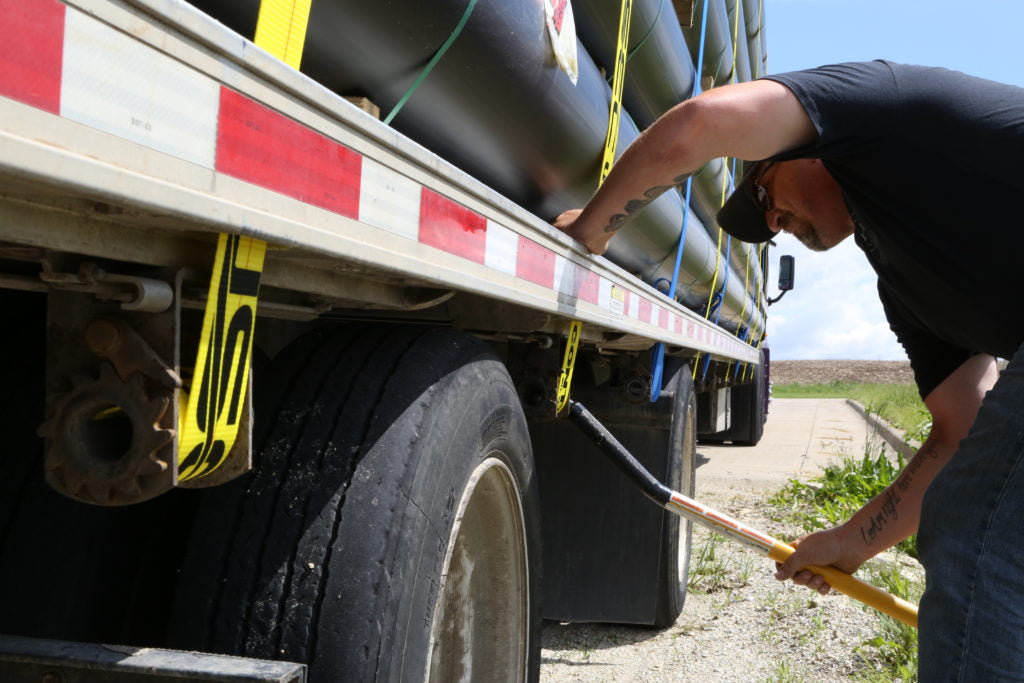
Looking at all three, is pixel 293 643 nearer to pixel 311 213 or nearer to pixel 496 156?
pixel 311 213

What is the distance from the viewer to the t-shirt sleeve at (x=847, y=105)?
170cm

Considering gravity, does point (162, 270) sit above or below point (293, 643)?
above

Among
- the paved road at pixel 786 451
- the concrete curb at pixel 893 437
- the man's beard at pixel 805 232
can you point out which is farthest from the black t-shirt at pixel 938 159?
the concrete curb at pixel 893 437

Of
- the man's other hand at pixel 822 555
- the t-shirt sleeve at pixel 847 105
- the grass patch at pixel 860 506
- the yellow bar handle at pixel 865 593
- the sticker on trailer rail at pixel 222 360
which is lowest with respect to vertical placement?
the grass patch at pixel 860 506

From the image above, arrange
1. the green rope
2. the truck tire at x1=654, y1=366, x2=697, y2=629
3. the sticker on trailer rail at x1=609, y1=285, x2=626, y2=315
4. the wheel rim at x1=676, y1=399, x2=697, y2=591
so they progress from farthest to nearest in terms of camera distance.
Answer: the wheel rim at x1=676, y1=399, x2=697, y2=591 < the truck tire at x1=654, y1=366, x2=697, y2=629 < the sticker on trailer rail at x1=609, y1=285, x2=626, y2=315 < the green rope

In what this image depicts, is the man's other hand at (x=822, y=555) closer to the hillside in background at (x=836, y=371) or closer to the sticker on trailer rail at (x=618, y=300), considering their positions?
the sticker on trailer rail at (x=618, y=300)

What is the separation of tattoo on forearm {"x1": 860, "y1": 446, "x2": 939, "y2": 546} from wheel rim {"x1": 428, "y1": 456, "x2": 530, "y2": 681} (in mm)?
911

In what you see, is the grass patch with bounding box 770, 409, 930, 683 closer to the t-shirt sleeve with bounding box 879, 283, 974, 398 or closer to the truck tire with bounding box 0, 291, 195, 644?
the t-shirt sleeve with bounding box 879, 283, 974, 398

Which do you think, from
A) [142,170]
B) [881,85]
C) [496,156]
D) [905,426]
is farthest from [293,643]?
[905,426]

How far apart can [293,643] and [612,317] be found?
139cm

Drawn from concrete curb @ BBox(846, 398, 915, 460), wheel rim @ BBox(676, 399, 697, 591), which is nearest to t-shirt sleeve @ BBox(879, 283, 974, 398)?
wheel rim @ BBox(676, 399, 697, 591)

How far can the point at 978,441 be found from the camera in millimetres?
1638

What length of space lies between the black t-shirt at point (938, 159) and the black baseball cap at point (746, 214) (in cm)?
41

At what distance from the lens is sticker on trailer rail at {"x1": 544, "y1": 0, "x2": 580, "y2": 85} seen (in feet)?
5.72
